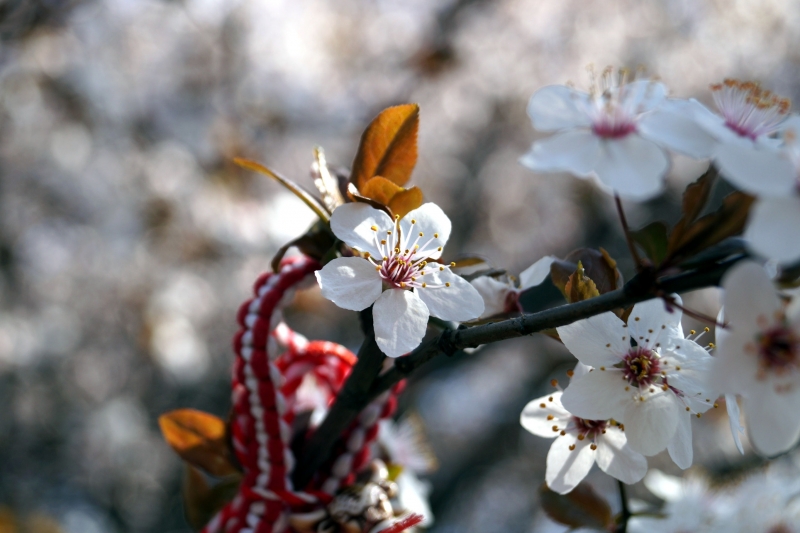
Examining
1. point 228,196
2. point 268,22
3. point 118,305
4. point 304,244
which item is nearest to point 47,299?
point 118,305

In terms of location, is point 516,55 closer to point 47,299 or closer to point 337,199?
point 47,299

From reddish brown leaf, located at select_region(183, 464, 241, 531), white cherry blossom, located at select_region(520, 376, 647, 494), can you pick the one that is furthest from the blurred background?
white cherry blossom, located at select_region(520, 376, 647, 494)

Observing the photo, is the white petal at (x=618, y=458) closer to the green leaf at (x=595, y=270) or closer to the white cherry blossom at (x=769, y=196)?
the green leaf at (x=595, y=270)

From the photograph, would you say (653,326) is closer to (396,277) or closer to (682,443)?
(682,443)

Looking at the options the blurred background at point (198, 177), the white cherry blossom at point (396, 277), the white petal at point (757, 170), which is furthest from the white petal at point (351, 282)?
the blurred background at point (198, 177)

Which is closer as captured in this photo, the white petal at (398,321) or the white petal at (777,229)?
the white petal at (777,229)

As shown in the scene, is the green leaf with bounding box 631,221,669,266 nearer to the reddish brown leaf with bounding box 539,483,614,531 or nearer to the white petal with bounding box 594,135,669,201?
the white petal with bounding box 594,135,669,201

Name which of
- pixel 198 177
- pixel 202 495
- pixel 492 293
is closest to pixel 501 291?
pixel 492 293
